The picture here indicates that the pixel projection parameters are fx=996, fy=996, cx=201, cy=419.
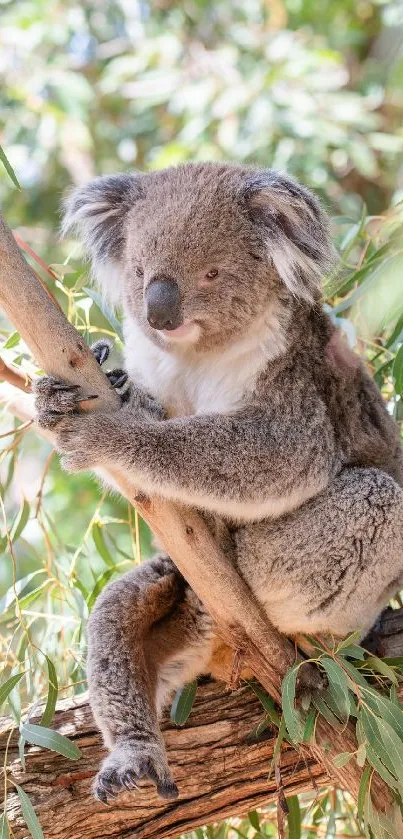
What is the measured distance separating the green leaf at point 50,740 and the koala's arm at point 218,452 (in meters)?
0.78

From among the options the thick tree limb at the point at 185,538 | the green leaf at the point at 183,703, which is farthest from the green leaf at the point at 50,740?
the thick tree limb at the point at 185,538

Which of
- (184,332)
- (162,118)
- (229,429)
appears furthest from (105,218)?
(162,118)

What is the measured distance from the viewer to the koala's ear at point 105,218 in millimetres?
3223

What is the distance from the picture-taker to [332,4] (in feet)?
25.0

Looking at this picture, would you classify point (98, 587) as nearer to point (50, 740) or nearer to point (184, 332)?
point (50, 740)

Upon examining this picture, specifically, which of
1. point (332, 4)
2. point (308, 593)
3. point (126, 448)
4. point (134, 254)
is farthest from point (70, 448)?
point (332, 4)

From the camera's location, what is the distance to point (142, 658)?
10.2 feet

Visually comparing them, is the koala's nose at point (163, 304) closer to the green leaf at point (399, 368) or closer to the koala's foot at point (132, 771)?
the green leaf at point (399, 368)

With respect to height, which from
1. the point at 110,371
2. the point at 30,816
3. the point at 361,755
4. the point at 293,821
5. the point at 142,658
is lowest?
the point at 293,821

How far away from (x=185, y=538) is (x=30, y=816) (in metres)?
0.86

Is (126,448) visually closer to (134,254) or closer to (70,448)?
(70,448)

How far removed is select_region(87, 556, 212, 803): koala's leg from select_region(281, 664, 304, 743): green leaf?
38 centimetres

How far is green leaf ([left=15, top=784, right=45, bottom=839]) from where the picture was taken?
2.65m

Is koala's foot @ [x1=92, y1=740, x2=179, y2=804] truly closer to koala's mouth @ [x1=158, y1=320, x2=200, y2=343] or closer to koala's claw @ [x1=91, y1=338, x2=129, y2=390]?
koala's claw @ [x1=91, y1=338, x2=129, y2=390]
